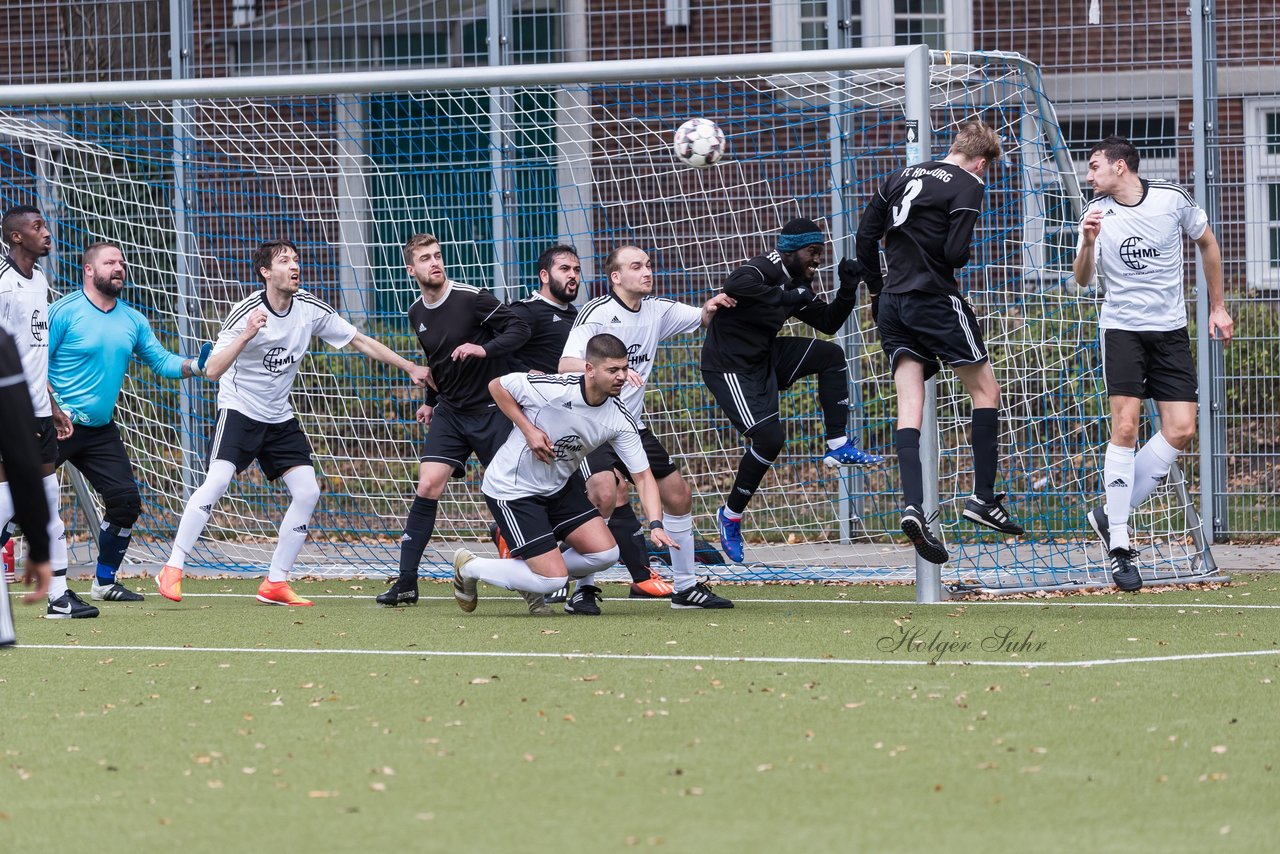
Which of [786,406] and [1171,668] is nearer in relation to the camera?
[1171,668]

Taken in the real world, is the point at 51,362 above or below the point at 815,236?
below

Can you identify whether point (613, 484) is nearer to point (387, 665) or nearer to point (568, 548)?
point (568, 548)

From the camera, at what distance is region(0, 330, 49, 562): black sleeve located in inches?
189

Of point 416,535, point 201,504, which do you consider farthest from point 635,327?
point 201,504

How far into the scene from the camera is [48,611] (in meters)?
8.88

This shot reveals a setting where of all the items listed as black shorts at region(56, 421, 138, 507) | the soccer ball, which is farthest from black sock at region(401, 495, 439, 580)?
the soccer ball

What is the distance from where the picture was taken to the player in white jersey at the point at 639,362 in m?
8.81

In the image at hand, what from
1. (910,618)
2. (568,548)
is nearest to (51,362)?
(568,548)

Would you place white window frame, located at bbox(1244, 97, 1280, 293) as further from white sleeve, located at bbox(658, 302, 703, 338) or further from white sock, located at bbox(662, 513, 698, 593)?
white sock, located at bbox(662, 513, 698, 593)

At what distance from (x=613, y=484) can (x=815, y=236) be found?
177cm

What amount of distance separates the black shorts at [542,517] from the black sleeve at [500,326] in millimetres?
1026

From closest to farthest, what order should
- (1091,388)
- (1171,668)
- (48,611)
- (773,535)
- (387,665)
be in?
1. (1171,668)
2. (387,665)
3. (48,611)
4. (1091,388)
5. (773,535)

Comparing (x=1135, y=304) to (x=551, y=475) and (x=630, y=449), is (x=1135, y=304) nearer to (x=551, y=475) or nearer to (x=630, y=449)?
(x=630, y=449)
